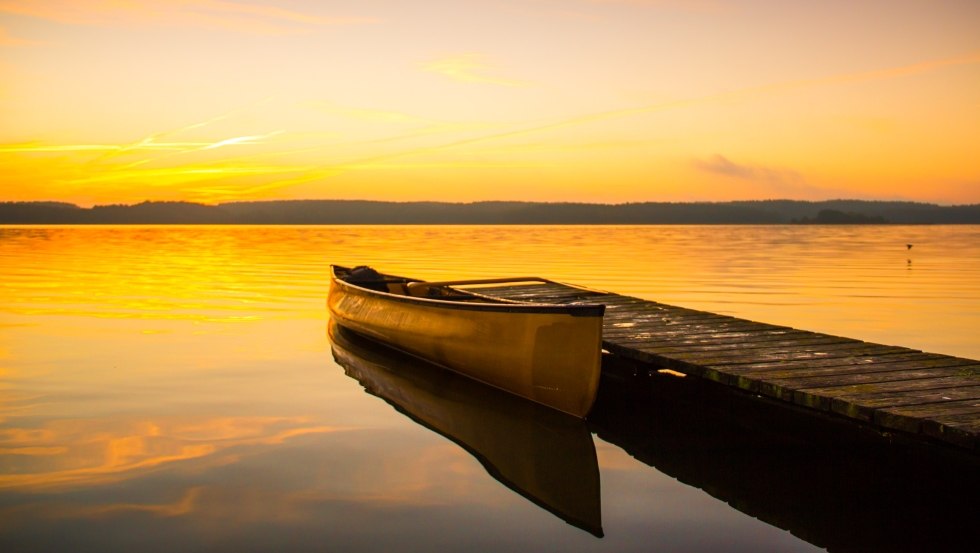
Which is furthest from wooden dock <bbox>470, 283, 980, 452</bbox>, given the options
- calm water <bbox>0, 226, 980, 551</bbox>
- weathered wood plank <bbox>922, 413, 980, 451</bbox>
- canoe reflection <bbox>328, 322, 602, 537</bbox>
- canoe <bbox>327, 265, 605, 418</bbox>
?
canoe reflection <bbox>328, 322, 602, 537</bbox>

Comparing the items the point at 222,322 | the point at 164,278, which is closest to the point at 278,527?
the point at 222,322

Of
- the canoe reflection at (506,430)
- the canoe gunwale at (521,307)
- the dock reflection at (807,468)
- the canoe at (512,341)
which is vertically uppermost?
the canoe gunwale at (521,307)

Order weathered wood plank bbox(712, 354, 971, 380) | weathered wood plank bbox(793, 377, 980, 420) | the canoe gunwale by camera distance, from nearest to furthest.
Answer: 1. weathered wood plank bbox(793, 377, 980, 420)
2. weathered wood plank bbox(712, 354, 971, 380)
3. the canoe gunwale

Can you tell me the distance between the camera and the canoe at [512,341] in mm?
9281

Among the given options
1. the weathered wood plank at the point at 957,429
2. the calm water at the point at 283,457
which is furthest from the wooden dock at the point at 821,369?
the calm water at the point at 283,457

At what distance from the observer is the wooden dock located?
6945 millimetres

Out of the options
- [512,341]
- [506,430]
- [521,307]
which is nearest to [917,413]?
[506,430]

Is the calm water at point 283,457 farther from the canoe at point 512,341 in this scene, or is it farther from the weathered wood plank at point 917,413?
the weathered wood plank at point 917,413

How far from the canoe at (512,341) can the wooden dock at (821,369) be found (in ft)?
3.96

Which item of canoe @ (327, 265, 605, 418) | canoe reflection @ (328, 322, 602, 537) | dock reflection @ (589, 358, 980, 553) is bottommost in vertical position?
canoe reflection @ (328, 322, 602, 537)

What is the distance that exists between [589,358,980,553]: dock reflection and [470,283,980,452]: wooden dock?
0.57 metres

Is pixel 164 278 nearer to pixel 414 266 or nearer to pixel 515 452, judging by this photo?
pixel 414 266

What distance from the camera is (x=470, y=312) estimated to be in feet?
Result: 35.2

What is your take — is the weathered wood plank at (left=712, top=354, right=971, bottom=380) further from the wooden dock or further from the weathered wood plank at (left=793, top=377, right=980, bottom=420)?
the weathered wood plank at (left=793, top=377, right=980, bottom=420)
